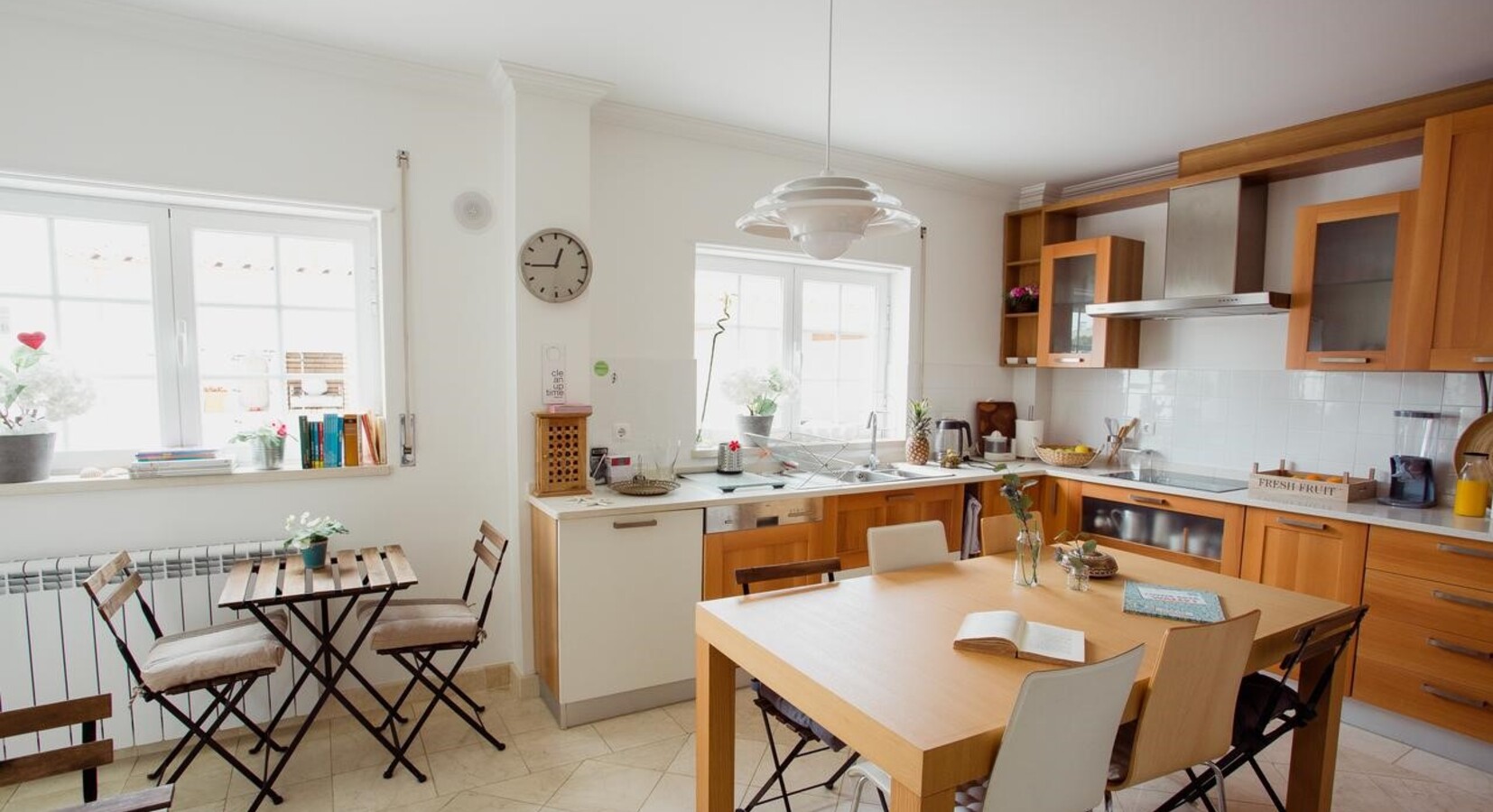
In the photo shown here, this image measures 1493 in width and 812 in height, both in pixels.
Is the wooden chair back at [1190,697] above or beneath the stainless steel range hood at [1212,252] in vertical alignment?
beneath

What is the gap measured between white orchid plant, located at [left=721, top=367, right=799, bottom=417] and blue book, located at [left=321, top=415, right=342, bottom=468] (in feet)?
5.94

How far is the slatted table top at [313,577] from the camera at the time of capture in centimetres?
233

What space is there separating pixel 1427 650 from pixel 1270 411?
1.36 meters

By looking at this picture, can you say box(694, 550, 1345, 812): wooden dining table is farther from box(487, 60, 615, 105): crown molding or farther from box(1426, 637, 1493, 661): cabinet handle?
box(487, 60, 615, 105): crown molding

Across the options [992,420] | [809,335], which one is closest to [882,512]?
[809,335]

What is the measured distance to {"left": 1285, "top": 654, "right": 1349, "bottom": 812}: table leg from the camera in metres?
2.26

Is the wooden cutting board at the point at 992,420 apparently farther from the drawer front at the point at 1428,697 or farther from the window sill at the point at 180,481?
the window sill at the point at 180,481

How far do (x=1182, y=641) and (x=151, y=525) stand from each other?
132 inches

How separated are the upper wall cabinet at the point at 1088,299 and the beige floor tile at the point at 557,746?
3311 millimetres

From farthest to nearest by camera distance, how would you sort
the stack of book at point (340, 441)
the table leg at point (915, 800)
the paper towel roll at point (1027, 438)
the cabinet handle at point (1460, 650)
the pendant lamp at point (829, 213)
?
the paper towel roll at point (1027, 438)
the stack of book at point (340, 441)
the cabinet handle at point (1460, 650)
the pendant lamp at point (829, 213)
the table leg at point (915, 800)

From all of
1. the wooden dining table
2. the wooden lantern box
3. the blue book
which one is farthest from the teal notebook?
the blue book

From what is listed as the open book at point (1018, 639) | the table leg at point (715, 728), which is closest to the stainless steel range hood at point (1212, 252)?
the open book at point (1018, 639)

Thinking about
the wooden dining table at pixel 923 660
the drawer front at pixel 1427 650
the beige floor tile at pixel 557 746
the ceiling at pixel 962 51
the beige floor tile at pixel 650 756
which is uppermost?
the ceiling at pixel 962 51

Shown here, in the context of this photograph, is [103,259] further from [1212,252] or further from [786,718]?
[1212,252]
